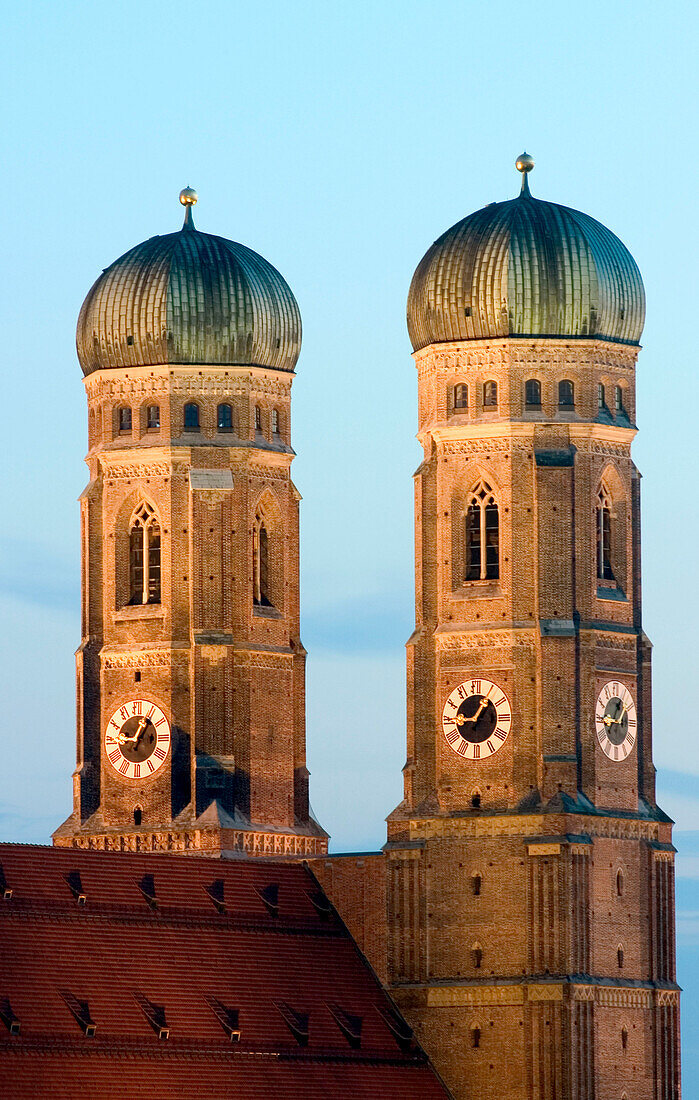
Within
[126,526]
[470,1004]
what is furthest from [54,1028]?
[126,526]

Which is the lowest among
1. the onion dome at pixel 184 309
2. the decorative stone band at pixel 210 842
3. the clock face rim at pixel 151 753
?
the decorative stone band at pixel 210 842

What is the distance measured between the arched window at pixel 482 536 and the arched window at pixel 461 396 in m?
2.45

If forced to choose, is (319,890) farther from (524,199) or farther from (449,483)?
(524,199)

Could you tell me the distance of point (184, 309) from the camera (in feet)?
423

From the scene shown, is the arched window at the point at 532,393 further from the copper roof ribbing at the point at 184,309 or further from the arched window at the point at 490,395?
the copper roof ribbing at the point at 184,309

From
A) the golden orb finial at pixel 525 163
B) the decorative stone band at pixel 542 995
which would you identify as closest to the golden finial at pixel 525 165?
the golden orb finial at pixel 525 163

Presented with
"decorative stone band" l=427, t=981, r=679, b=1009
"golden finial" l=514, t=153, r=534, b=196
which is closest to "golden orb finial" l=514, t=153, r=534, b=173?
"golden finial" l=514, t=153, r=534, b=196

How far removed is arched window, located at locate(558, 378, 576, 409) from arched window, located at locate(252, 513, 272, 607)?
Result: 11164 mm

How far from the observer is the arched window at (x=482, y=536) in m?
123

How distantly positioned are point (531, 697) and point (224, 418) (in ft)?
46.8

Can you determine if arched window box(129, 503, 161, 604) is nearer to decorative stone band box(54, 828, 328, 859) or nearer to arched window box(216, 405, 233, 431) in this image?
arched window box(216, 405, 233, 431)

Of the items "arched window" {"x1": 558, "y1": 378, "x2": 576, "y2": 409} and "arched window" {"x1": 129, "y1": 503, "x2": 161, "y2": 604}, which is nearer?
"arched window" {"x1": 558, "y1": 378, "x2": 576, "y2": 409}

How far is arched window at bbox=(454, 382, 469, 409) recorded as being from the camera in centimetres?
12419

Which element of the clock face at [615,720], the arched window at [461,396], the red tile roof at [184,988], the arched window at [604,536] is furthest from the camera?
the arched window at [461,396]
